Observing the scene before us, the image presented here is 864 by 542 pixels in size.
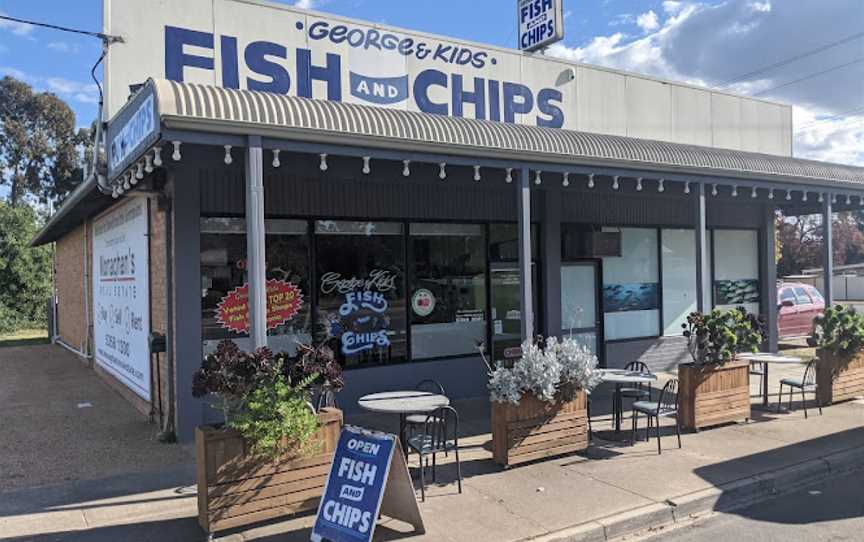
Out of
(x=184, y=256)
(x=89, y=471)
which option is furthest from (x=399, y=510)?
(x=184, y=256)

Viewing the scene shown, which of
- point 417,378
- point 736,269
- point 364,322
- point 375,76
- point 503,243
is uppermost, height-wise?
point 375,76

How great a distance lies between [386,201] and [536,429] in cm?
405

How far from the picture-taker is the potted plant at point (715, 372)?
7.78 metres

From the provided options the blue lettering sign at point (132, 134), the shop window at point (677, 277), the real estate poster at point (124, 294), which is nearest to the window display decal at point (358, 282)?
the real estate poster at point (124, 294)

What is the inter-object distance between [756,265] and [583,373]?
872cm

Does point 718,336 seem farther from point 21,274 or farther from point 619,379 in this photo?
point 21,274

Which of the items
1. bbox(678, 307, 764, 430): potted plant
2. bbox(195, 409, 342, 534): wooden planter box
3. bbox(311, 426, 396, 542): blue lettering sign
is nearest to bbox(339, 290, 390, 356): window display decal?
bbox(195, 409, 342, 534): wooden planter box

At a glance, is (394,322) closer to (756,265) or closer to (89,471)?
(89,471)

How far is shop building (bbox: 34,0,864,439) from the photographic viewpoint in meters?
6.65

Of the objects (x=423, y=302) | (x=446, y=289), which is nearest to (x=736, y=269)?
(x=446, y=289)

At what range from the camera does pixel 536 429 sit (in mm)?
6543

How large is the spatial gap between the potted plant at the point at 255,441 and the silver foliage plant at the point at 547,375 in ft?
6.31

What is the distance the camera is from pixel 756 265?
44.5ft

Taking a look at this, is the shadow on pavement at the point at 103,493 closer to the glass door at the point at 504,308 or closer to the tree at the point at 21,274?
the glass door at the point at 504,308
